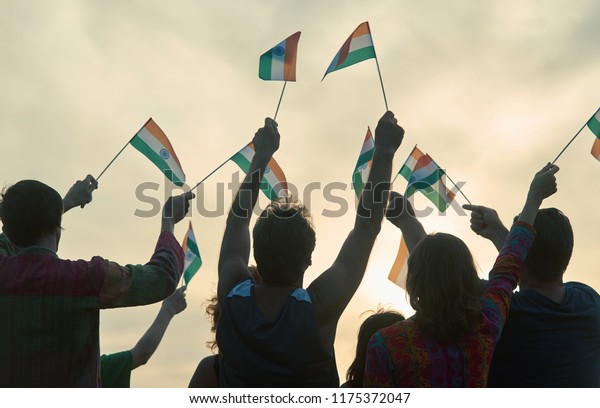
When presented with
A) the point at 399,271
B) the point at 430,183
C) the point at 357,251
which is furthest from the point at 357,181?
the point at 357,251

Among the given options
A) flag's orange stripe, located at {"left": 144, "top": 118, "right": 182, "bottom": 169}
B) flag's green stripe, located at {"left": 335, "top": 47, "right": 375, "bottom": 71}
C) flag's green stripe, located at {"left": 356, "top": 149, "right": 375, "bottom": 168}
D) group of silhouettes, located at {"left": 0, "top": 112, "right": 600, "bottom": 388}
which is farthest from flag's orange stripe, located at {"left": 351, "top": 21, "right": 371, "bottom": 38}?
group of silhouettes, located at {"left": 0, "top": 112, "right": 600, "bottom": 388}

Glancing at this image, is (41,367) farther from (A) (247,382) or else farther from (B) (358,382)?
(B) (358,382)

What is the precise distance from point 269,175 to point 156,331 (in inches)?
93.6

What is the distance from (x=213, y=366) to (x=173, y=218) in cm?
102

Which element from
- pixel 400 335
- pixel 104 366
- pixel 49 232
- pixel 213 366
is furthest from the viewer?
pixel 104 366

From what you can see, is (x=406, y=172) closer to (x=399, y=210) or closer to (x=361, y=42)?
(x=361, y=42)

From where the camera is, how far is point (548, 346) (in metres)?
3.53

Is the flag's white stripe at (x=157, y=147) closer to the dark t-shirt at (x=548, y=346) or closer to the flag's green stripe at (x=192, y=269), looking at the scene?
the flag's green stripe at (x=192, y=269)

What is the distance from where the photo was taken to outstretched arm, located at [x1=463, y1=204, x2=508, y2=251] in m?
4.03

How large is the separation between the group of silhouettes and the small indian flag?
288 cm

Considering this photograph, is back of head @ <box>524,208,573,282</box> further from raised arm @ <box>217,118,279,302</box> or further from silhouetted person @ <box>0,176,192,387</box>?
silhouetted person @ <box>0,176,192,387</box>

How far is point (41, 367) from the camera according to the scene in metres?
3.23

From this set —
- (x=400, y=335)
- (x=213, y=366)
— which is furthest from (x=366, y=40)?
(x=400, y=335)

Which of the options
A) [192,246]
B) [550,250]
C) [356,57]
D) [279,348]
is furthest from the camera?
[192,246]
